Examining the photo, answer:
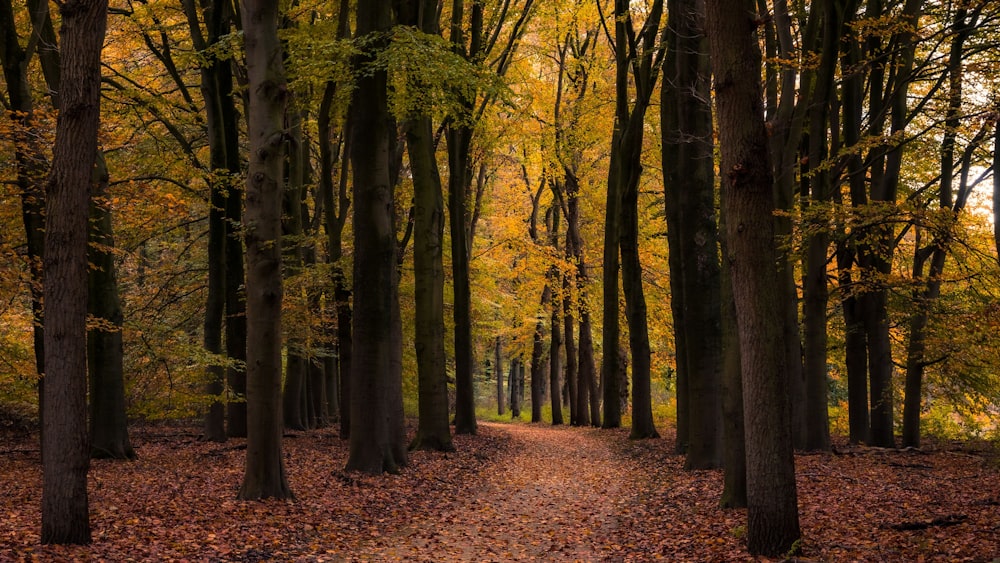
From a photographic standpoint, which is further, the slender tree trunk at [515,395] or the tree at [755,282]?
the slender tree trunk at [515,395]

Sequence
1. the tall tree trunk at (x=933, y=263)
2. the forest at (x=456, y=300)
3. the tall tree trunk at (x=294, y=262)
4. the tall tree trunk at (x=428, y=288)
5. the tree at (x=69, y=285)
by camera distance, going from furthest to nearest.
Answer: the tall tree trunk at (x=294, y=262), the tall tree trunk at (x=428, y=288), the tall tree trunk at (x=933, y=263), the forest at (x=456, y=300), the tree at (x=69, y=285)

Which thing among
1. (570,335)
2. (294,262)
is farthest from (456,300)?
(570,335)

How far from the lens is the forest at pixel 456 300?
7012mm

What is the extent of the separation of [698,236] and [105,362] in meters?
10.6

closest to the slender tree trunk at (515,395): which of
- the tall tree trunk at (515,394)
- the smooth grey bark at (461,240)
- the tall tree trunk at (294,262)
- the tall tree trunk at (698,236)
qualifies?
the tall tree trunk at (515,394)

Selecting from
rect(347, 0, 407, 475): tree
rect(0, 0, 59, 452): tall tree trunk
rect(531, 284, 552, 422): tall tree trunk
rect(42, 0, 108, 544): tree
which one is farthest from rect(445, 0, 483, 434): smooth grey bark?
rect(42, 0, 108, 544): tree

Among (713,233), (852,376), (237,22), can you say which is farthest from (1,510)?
(852,376)

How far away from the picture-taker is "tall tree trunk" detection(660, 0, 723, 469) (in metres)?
12.1

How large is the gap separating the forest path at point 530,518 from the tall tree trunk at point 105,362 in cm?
661

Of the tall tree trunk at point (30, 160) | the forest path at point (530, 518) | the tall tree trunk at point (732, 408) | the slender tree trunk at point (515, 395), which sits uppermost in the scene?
the tall tree trunk at point (30, 160)

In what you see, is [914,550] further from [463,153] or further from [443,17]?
[443,17]

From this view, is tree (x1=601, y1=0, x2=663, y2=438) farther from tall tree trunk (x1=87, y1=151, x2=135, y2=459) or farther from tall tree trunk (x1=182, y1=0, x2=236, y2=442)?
tall tree trunk (x1=87, y1=151, x2=135, y2=459)

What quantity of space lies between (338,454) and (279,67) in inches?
327

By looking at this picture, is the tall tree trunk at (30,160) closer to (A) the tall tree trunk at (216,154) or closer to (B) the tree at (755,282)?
(A) the tall tree trunk at (216,154)
